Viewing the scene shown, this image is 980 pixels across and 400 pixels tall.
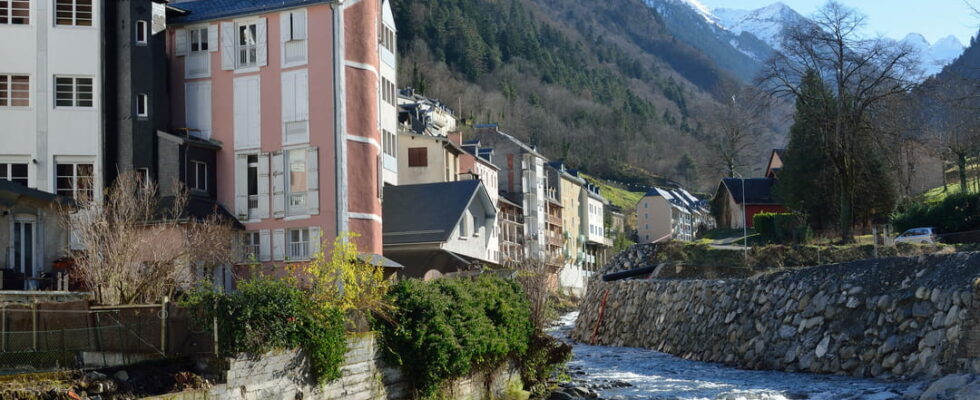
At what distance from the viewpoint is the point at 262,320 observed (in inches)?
762

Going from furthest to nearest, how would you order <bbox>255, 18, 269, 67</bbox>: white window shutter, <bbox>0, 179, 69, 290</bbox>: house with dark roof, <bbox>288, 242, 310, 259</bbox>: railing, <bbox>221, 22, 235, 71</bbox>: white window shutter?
<bbox>221, 22, 235, 71</bbox>: white window shutter → <bbox>255, 18, 269, 67</bbox>: white window shutter → <bbox>288, 242, 310, 259</bbox>: railing → <bbox>0, 179, 69, 290</bbox>: house with dark roof

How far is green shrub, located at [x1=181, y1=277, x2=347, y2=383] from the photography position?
18.9m

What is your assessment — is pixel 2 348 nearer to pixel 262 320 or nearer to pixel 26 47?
pixel 262 320

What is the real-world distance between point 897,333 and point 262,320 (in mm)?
17563

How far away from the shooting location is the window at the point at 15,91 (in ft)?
120

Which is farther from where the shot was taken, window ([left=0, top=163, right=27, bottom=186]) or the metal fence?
window ([left=0, top=163, right=27, bottom=186])

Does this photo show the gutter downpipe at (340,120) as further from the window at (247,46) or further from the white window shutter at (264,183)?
the window at (247,46)

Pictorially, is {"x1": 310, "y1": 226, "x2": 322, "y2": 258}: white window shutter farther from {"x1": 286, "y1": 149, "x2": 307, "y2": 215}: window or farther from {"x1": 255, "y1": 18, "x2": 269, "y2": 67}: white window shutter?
{"x1": 255, "y1": 18, "x2": 269, "y2": 67}: white window shutter

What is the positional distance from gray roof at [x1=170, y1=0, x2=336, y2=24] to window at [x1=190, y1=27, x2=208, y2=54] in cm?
45

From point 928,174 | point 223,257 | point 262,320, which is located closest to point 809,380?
point 262,320

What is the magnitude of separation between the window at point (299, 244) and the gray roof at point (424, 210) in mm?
4501

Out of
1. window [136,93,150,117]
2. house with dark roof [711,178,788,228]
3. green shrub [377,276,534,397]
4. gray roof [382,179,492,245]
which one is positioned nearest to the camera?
green shrub [377,276,534,397]

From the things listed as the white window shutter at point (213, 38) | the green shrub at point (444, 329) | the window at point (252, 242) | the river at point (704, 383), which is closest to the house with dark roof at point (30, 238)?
the window at point (252, 242)

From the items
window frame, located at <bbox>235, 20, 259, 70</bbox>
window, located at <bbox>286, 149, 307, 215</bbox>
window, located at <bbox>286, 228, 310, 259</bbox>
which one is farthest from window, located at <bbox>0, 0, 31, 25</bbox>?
window, located at <bbox>286, 228, 310, 259</bbox>
